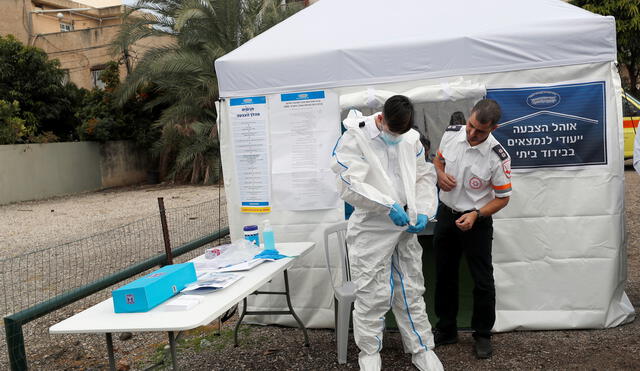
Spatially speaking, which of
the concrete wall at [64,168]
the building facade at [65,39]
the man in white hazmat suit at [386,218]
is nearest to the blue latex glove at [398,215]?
the man in white hazmat suit at [386,218]

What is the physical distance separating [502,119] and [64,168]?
597 inches

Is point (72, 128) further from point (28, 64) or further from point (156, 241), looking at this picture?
point (156, 241)

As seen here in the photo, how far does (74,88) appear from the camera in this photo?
1800 cm

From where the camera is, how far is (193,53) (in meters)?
13.4

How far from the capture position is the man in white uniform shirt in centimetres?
311

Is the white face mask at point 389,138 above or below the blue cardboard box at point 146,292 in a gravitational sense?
above

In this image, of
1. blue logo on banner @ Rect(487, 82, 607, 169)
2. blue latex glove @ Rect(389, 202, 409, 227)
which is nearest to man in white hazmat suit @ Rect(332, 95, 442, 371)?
blue latex glove @ Rect(389, 202, 409, 227)

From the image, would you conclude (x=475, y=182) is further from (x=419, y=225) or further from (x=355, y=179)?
(x=355, y=179)

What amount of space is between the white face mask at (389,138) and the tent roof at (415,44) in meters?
0.86

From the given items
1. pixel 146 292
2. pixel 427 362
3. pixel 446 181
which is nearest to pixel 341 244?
pixel 446 181

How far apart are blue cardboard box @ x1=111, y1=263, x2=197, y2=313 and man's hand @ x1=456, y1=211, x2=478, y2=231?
1652 mm

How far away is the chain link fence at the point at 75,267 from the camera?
4.23m

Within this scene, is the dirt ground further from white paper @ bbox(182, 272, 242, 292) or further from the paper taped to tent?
white paper @ bbox(182, 272, 242, 292)

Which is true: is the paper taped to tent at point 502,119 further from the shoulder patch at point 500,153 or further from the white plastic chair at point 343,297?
the shoulder patch at point 500,153
